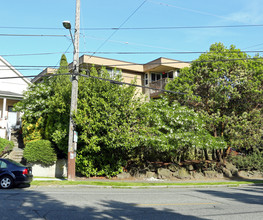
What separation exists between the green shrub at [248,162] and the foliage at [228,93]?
8.01ft

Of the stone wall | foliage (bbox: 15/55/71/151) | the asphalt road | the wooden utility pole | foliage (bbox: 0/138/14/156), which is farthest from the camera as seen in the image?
foliage (bbox: 0/138/14/156)

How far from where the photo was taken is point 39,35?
15.8 m

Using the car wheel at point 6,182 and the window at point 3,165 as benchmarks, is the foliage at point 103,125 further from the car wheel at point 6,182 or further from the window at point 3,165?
the car wheel at point 6,182

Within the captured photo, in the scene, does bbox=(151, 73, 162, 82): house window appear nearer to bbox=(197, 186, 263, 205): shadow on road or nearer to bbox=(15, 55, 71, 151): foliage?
bbox=(15, 55, 71, 151): foliage

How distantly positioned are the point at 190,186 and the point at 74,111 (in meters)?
7.93

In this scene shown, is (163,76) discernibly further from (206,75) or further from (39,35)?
(39,35)

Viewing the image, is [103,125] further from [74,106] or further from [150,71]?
[150,71]

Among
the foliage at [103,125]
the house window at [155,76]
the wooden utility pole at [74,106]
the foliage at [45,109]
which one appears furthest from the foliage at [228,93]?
the house window at [155,76]

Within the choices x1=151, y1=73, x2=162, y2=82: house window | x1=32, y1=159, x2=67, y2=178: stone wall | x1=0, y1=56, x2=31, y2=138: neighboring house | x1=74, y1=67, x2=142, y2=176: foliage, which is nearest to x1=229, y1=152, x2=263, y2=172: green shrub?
x1=74, y1=67, x2=142, y2=176: foliage

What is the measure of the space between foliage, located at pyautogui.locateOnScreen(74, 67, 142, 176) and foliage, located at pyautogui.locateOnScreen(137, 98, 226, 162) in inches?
39.5

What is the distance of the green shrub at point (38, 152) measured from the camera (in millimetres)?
17969

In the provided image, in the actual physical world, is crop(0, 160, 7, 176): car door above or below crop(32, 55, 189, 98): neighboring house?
below

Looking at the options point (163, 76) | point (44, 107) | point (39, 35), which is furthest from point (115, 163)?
point (163, 76)

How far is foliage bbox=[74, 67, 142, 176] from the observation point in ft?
52.7
